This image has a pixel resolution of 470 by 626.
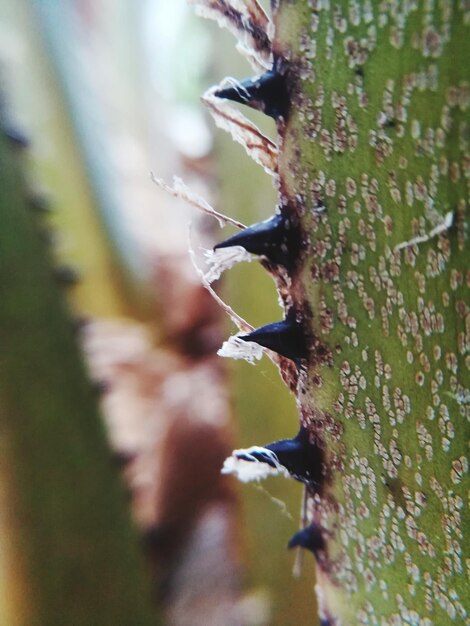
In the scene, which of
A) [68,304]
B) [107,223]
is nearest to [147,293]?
[107,223]

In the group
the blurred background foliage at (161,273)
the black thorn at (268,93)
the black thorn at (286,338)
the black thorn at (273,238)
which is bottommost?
the blurred background foliage at (161,273)

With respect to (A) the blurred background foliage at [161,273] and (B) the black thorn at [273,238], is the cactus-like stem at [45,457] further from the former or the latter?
(B) the black thorn at [273,238]

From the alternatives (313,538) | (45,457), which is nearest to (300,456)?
(313,538)

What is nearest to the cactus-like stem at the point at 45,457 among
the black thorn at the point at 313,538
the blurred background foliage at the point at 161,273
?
the blurred background foliage at the point at 161,273

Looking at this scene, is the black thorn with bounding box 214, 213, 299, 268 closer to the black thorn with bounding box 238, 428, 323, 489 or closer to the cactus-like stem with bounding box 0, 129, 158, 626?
the black thorn with bounding box 238, 428, 323, 489

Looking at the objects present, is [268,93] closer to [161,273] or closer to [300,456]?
[300,456]

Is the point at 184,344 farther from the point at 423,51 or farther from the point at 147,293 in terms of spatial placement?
the point at 423,51
